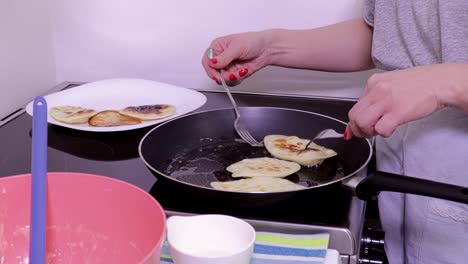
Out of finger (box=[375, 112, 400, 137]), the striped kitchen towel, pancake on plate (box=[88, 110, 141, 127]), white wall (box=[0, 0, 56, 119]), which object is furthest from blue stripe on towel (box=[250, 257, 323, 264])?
white wall (box=[0, 0, 56, 119])

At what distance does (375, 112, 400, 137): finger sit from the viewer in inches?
29.7

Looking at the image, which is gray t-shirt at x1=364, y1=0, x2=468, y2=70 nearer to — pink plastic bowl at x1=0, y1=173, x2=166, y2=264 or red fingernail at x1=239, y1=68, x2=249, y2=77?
red fingernail at x1=239, y1=68, x2=249, y2=77

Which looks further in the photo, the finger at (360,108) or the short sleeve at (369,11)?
the short sleeve at (369,11)

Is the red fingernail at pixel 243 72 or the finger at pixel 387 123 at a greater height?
the finger at pixel 387 123

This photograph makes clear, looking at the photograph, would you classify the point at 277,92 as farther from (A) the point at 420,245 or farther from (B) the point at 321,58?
(A) the point at 420,245

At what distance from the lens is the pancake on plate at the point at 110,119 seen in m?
1.00

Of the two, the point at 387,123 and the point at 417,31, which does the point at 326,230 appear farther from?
the point at 417,31

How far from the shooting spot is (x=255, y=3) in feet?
4.10

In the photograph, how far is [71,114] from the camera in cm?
103

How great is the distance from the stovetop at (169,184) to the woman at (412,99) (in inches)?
4.5

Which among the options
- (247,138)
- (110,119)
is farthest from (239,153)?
(110,119)

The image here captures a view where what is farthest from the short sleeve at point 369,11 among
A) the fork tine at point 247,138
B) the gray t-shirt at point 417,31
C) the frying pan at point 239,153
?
the fork tine at point 247,138

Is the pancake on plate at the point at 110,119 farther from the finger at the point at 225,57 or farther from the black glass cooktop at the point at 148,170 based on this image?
the finger at the point at 225,57

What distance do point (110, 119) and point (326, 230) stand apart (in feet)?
1.72
